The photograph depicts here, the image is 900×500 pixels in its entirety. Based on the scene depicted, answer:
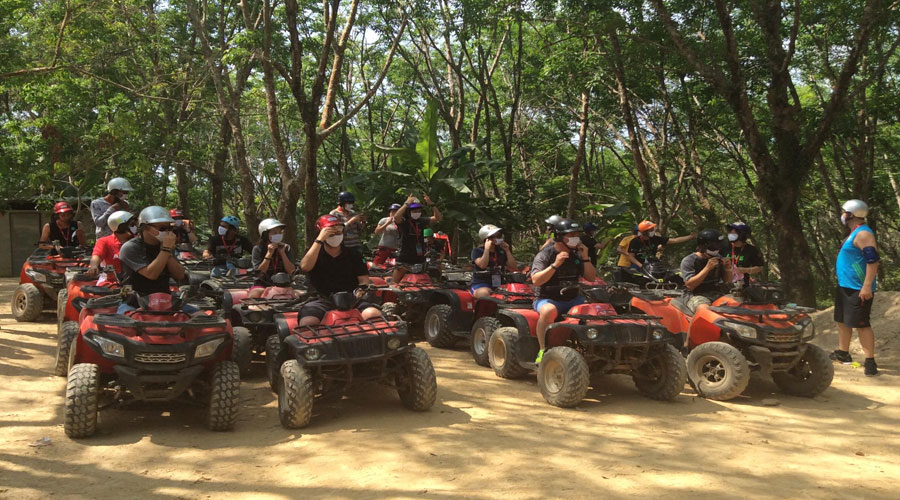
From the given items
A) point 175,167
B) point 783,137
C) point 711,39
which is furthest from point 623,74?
point 175,167

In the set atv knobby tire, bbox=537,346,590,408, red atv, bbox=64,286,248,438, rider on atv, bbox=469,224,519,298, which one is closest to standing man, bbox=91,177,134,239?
red atv, bbox=64,286,248,438

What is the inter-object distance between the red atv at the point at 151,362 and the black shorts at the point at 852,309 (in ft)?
22.6

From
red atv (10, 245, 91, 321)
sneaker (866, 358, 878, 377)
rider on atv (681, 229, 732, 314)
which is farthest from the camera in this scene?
red atv (10, 245, 91, 321)

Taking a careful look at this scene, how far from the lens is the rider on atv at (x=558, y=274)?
711cm

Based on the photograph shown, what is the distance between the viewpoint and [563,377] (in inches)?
261

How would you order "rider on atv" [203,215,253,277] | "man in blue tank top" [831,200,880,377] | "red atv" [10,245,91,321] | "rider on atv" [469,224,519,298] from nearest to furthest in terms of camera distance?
"man in blue tank top" [831,200,880,377], "rider on atv" [469,224,519,298], "rider on atv" [203,215,253,277], "red atv" [10,245,91,321]

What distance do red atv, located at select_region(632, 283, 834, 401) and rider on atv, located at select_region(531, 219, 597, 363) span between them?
1019 mm

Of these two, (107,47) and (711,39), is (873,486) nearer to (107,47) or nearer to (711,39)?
(711,39)

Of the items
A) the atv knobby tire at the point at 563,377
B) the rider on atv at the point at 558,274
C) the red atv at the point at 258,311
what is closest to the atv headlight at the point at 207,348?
the red atv at the point at 258,311

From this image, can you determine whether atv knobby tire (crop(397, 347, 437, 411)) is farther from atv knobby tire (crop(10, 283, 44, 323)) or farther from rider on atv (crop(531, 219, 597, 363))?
atv knobby tire (crop(10, 283, 44, 323))

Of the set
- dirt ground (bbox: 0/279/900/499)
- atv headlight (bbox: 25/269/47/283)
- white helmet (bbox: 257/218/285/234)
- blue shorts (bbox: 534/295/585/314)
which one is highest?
white helmet (bbox: 257/218/285/234)

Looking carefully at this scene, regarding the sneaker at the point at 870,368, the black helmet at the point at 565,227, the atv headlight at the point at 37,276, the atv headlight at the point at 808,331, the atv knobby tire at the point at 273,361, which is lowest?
the sneaker at the point at 870,368

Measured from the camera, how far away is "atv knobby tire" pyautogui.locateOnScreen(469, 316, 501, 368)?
8.52 metres

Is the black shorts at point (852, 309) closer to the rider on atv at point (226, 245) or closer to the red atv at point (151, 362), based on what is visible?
the red atv at point (151, 362)
